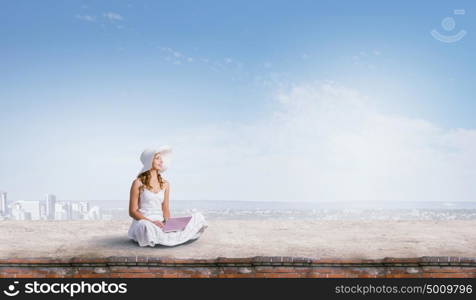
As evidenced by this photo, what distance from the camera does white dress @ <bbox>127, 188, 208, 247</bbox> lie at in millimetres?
7957

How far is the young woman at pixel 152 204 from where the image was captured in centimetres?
798

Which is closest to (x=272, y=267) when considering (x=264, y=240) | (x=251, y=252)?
(x=251, y=252)

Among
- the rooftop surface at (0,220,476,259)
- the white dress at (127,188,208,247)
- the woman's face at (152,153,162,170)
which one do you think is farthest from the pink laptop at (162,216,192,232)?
the woman's face at (152,153,162,170)

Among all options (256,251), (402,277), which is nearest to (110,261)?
(256,251)

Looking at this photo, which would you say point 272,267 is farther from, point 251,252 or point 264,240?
point 264,240

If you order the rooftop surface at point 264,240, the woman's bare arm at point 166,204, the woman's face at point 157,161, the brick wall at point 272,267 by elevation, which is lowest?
the brick wall at point 272,267

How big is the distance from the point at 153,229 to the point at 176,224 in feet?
1.43

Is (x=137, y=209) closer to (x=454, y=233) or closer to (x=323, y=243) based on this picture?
(x=323, y=243)

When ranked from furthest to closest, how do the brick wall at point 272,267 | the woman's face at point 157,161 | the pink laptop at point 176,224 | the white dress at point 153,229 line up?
the pink laptop at point 176,224 → the woman's face at point 157,161 → the white dress at point 153,229 → the brick wall at point 272,267

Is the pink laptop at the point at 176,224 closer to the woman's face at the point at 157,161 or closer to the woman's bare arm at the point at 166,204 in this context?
the woman's bare arm at the point at 166,204

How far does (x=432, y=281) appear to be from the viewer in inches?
281

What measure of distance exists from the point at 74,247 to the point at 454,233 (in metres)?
6.71

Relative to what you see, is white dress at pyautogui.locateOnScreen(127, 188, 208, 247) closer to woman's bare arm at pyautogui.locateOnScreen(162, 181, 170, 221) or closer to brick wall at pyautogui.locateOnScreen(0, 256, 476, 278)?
woman's bare arm at pyautogui.locateOnScreen(162, 181, 170, 221)

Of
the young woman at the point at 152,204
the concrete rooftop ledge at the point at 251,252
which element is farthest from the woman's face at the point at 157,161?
the concrete rooftop ledge at the point at 251,252
